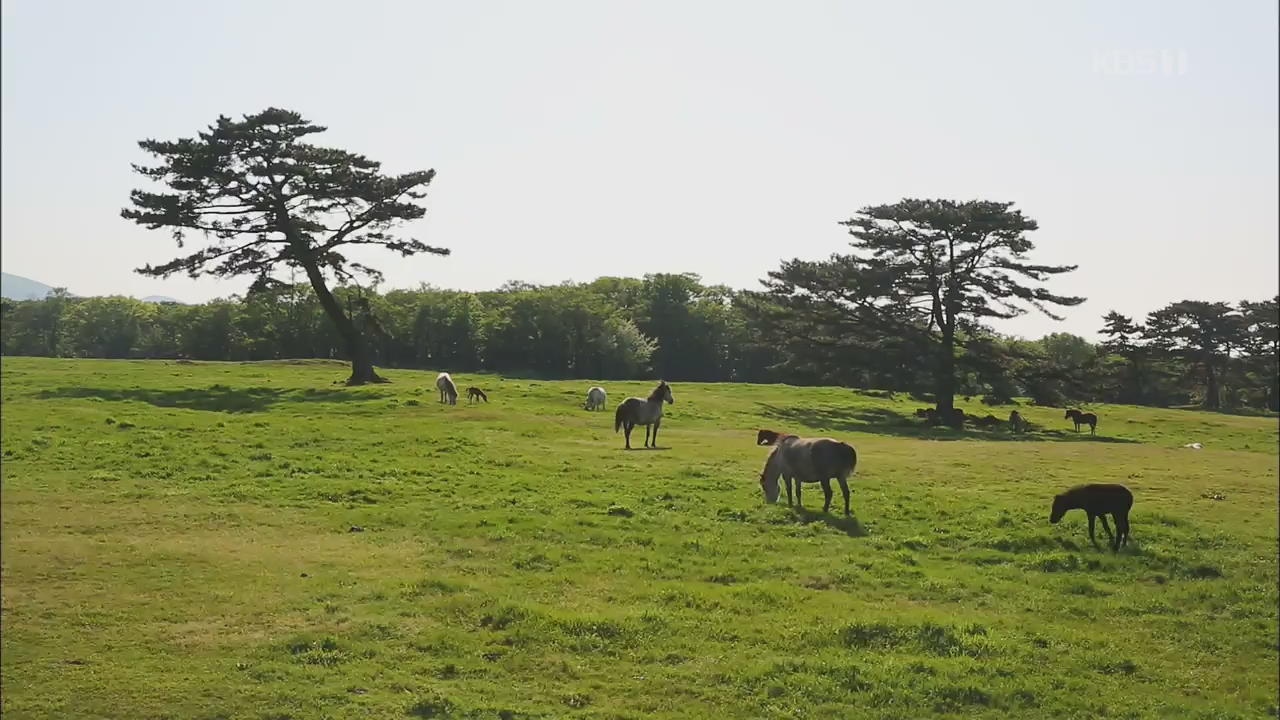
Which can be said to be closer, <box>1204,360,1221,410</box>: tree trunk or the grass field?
the grass field

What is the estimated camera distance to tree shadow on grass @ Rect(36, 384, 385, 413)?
3428 centimetres

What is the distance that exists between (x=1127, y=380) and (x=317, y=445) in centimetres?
4510

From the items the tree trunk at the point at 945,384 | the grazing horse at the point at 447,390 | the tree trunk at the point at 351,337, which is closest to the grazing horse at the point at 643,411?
the grazing horse at the point at 447,390

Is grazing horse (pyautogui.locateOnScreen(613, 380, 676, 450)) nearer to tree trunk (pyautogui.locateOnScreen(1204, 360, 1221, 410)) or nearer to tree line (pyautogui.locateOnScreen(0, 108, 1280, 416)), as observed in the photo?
tree line (pyautogui.locateOnScreen(0, 108, 1280, 416))

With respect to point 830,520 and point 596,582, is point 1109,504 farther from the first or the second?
point 596,582

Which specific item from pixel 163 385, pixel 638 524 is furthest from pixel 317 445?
pixel 163 385

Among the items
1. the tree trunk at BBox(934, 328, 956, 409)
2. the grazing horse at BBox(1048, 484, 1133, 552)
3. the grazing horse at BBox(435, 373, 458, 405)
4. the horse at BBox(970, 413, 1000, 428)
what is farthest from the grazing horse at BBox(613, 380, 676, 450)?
the grazing horse at BBox(1048, 484, 1133, 552)

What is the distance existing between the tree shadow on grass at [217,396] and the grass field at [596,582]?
6310mm

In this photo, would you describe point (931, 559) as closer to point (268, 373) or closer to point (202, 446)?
point (202, 446)

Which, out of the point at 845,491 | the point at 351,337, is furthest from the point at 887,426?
the point at 351,337

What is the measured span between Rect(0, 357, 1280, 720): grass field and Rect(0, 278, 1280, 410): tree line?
927cm

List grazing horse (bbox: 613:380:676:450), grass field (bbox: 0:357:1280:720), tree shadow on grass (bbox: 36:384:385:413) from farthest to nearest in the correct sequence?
tree shadow on grass (bbox: 36:384:385:413), grazing horse (bbox: 613:380:676:450), grass field (bbox: 0:357:1280:720)

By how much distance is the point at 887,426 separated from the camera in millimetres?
33406

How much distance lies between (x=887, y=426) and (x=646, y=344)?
42.9 ft
